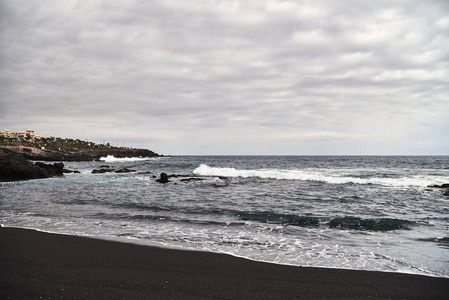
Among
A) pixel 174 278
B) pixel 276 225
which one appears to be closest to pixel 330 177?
pixel 276 225

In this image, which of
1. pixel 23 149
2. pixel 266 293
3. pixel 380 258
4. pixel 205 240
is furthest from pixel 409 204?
pixel 23 149

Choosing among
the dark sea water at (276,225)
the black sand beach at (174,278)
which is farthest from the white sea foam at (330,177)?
the black sand beach at (174,278)

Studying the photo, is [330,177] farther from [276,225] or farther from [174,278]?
[174,278]

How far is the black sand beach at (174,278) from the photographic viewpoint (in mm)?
4781

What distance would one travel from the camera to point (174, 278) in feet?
17.9

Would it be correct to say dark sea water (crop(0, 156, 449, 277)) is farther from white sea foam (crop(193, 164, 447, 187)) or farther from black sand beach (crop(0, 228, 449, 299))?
white sea foam (crop(193, 164, 447, 187))

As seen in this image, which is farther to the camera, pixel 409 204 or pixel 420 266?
pixel 409 204

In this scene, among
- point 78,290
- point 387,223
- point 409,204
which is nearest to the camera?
point 78,290

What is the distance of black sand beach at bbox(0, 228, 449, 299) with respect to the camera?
15.7 ft

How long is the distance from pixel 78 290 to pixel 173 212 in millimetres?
9041

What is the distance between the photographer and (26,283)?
5.01 meters

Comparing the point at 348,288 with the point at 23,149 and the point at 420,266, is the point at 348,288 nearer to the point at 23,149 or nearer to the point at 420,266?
the point at 420,266

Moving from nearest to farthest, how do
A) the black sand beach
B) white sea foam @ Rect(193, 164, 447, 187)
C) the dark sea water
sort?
the black sand beach
the dark sea water
white sea foam @ Rect(193, 164, 447, 187)

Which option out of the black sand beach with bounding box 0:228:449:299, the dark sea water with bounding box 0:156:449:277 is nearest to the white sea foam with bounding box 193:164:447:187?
the dark sea water with bounding box 0:156:449:277
